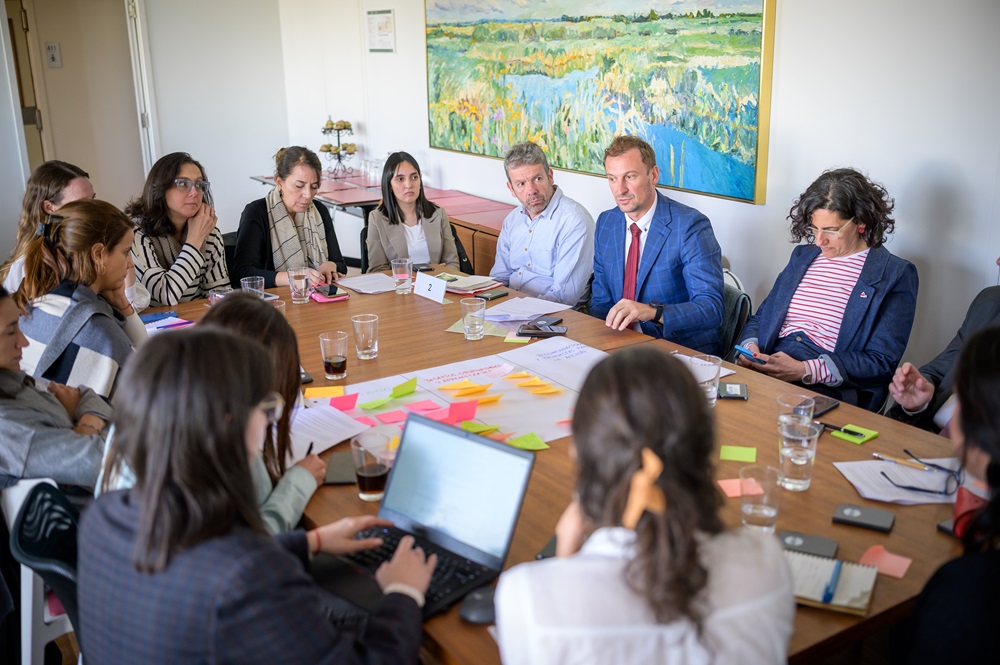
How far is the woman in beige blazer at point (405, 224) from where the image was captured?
4074 mm

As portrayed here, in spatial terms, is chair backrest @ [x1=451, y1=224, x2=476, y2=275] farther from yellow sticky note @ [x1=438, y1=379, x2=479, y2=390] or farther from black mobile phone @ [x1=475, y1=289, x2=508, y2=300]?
yellow sticky note @ [x1=438, y1=379, x2=479, y2=390]

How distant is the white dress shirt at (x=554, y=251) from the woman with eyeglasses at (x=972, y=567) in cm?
241

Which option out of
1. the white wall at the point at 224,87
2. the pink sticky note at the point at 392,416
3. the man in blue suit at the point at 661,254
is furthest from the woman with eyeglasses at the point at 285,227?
the white wall at the point at 224,87

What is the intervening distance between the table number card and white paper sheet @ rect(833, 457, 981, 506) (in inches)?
70.2

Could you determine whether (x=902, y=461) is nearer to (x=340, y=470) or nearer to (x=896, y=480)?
(x=896, y=480)

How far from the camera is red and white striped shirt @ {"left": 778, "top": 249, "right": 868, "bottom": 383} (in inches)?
117

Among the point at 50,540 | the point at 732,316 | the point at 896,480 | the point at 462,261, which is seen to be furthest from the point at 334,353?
the point at 462,261

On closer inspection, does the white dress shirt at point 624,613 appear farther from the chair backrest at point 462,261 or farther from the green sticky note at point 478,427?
the chair backrest at point 462,261

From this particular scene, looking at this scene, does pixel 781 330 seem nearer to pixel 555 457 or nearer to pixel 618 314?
pixel 618 314

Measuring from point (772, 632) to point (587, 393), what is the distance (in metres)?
0.40

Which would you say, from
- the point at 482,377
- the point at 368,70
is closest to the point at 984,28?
the point at 482,377

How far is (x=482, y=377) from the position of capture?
2.45m

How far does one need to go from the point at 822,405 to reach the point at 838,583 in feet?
2.73

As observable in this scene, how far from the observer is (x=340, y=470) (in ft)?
6.22
